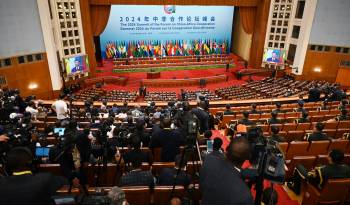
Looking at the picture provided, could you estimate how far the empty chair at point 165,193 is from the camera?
335cm

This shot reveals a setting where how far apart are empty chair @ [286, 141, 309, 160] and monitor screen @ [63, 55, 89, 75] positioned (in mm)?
14964

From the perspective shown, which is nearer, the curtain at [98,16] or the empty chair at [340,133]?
the empty chair at [340,133]

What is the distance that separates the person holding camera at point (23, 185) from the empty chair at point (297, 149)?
14.7 ft

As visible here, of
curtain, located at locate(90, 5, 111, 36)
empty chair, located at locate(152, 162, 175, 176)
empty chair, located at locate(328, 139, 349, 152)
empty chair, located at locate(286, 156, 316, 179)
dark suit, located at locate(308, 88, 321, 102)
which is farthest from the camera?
curtain, located at locate(90, 5, 111, 36)

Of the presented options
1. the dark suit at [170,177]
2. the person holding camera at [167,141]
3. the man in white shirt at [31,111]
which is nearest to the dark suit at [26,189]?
the dark suit at [170,177]

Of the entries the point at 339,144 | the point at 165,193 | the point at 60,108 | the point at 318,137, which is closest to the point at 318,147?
the point at 318,137

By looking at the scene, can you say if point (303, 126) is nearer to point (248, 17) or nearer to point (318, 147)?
point (318, 147)

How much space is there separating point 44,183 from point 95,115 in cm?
544

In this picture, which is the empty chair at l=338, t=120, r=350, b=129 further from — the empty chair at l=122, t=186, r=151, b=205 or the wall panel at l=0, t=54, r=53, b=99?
the wall panel at l=0, t=54, r=53, b=99

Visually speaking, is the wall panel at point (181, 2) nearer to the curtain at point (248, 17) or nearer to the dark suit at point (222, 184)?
the curtain at point (248, 17)

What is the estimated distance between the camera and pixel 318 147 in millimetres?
5301

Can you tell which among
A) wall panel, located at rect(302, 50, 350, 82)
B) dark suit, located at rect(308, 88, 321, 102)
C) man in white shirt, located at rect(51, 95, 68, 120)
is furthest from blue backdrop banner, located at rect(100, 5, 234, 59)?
man in white shirt, located at rect(51, 95, 68, 120)

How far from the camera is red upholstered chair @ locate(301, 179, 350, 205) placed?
3566 mm

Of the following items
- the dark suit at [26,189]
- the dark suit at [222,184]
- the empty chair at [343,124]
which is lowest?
the empty chair at [343,124]
